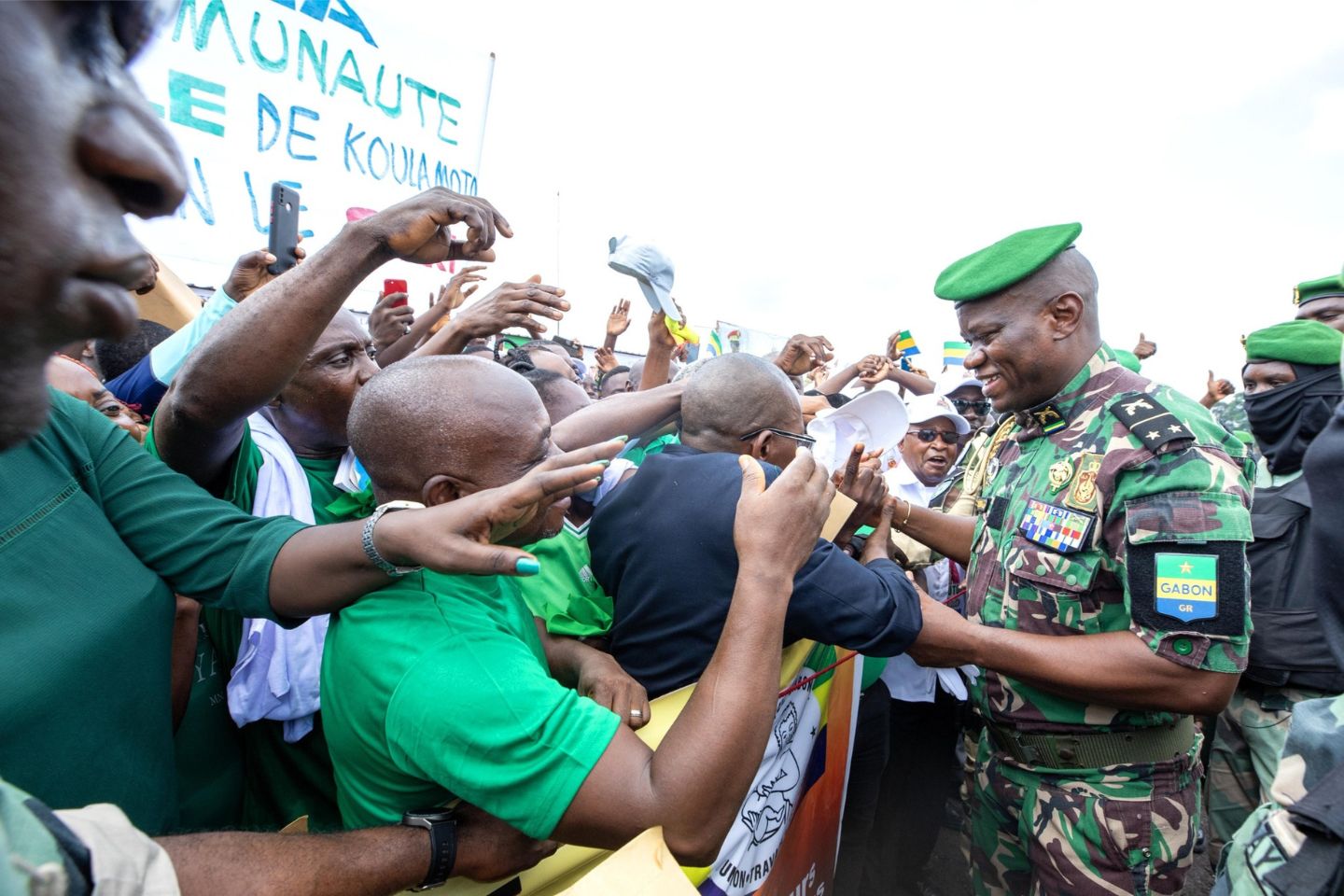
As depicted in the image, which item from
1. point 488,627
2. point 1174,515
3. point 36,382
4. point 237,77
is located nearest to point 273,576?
point 488,627

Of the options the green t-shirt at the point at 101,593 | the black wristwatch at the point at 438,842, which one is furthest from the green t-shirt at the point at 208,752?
the black wristwatch at the point at 438,842

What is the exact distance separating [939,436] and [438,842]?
4.04 metres

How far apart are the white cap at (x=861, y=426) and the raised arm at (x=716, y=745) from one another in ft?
4.77

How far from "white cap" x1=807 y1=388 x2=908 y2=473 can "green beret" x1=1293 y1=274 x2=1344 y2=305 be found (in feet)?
9.06

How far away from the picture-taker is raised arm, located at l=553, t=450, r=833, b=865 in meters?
1.26

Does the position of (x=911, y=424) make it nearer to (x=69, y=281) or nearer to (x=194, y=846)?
(x=194, y=846)

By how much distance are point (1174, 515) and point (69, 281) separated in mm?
2435

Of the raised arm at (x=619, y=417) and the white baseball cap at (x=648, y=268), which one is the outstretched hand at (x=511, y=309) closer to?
the raised arm at (x=619, y=417)

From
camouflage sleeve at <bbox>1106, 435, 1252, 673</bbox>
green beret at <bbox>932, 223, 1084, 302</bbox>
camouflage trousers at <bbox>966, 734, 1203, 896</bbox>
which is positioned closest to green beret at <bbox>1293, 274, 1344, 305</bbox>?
green beret at <bbox>932, 223, 1084, 302</bbox>

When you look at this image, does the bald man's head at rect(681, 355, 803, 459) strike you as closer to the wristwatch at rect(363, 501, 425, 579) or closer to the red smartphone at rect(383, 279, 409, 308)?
the wristwatch at rect(363, 501, 425, 579)

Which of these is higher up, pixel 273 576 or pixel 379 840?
pixel 273 576

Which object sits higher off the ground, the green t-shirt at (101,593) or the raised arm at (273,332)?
the raised arm at (273,332)

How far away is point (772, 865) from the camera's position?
220 centimetres

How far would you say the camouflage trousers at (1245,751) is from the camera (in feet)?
10.2
